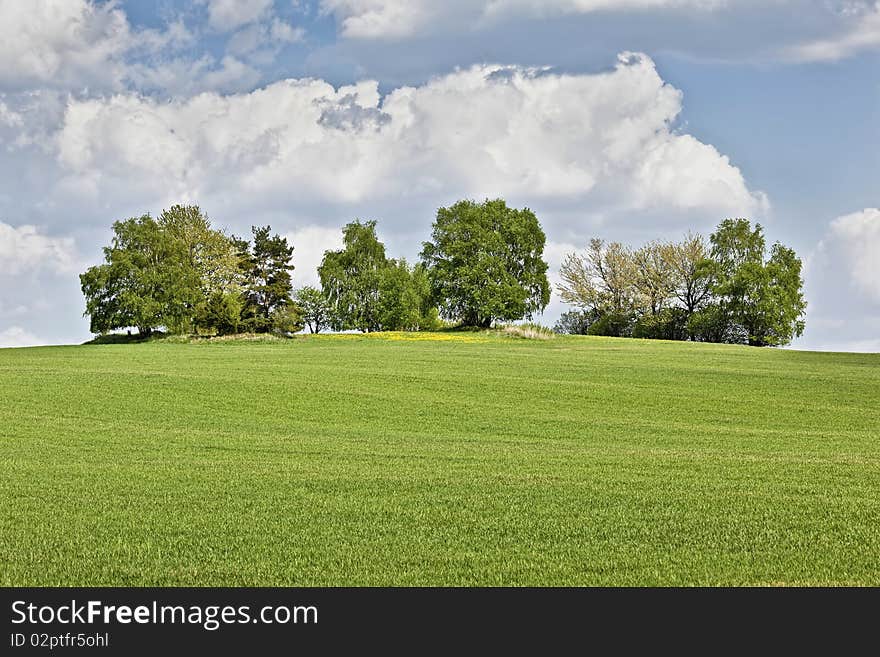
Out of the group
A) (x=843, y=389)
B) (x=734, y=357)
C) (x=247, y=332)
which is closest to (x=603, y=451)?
(x=843, y=389)

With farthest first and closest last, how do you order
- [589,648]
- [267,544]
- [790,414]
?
[790,414] → [267,544] → [589,648]

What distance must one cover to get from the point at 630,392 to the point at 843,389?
7.59m

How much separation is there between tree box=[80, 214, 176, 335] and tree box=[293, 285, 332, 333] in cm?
1806

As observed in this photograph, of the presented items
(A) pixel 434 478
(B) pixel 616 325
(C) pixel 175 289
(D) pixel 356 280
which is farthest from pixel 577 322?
(A) pixel 434 478

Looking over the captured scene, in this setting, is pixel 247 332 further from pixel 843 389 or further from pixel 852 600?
pixel 852 600

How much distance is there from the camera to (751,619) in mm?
6934

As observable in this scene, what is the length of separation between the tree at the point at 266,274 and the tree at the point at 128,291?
205 inches

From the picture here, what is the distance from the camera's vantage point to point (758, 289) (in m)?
62.3

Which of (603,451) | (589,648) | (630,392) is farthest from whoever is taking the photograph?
(630,392)

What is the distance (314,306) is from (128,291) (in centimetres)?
2089

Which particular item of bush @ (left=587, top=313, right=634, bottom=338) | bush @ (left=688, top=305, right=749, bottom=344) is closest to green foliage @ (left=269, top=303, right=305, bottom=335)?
bush @ (left=587, top=313, right=634, bottom=338)

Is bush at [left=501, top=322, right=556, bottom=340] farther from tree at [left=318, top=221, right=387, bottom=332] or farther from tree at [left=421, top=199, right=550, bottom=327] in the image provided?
tree at [left=318, top=221, right=387, bottom=332]

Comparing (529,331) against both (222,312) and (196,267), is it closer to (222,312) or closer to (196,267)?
(222,312)

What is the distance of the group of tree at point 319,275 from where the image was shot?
180ft
